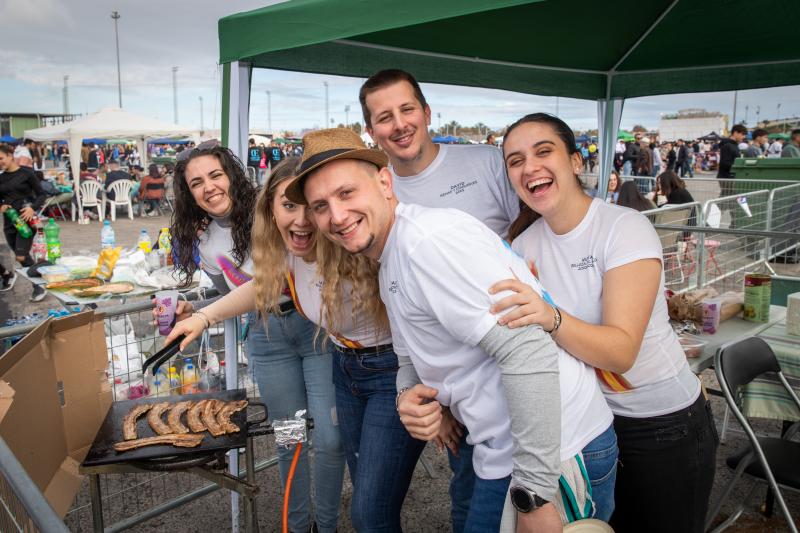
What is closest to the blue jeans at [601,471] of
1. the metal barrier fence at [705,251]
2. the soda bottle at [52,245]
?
the metal barrier fence at [705,251]

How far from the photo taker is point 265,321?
2844 mm

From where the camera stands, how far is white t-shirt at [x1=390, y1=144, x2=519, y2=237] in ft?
9.35

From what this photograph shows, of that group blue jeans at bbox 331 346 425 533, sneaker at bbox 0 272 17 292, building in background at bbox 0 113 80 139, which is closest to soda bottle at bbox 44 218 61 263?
sneaker at bbox 0 272 17 292

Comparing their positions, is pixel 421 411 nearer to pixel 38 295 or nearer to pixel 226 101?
pixel 226 101

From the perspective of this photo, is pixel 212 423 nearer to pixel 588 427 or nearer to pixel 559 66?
pixel 588 427

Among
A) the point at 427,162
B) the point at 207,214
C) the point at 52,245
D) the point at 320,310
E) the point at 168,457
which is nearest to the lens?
the point at 168,457

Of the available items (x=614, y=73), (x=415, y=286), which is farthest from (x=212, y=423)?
(x=614, y=73)

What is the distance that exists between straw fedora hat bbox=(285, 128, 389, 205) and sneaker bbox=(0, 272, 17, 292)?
1057cm

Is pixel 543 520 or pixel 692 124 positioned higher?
pixel 692 124

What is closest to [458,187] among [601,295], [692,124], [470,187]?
[470,187]

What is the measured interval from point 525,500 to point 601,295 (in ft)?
2.47

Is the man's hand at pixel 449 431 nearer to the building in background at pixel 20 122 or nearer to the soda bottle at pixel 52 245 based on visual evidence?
the soda bottle at pixel 52 245

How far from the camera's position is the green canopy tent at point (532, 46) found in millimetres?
2682

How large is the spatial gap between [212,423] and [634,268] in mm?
1619
